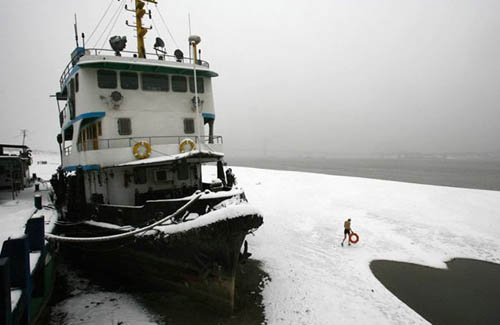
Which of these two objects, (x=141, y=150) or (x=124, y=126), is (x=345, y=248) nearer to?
(x=141, y=150)

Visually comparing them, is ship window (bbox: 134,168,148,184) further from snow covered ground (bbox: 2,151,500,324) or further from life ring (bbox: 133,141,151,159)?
snow covered ground (bbox: 2,151,500,324)

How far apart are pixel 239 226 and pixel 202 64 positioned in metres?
8.26

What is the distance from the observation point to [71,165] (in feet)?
39.4

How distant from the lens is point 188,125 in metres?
11.8

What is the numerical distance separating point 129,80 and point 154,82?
950 mm

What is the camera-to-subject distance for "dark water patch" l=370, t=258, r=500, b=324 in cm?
807

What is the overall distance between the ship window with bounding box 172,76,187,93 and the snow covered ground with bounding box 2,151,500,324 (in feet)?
26.3

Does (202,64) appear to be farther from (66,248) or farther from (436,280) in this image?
(436,280)

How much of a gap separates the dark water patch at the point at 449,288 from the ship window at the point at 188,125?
9620 mm

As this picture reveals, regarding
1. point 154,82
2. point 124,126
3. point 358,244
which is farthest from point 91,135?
point 358,244

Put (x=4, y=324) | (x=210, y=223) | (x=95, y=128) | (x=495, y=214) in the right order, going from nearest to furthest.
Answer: (x=4, y=324)
(x=210, y=223)
(x=95, y=128)
(x=495, y=214)

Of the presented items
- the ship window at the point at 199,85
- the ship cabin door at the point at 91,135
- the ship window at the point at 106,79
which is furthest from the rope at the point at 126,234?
the ship window at the point at 199,85

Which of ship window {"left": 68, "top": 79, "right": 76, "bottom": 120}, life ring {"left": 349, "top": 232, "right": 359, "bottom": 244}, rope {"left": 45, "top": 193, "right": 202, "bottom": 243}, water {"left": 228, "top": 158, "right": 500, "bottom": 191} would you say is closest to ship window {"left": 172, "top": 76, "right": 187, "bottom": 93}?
ship window {"left": 68, "top": 79, "right": 76, "bottom": 120}

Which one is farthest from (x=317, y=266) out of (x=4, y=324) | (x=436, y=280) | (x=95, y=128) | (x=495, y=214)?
(x=495, y=214)
